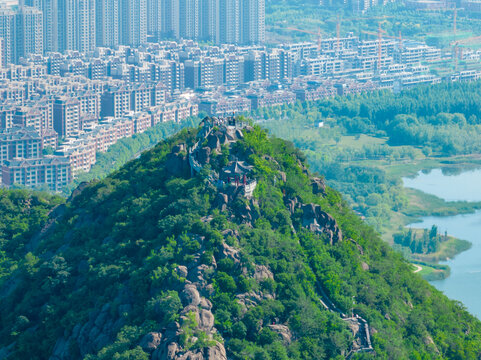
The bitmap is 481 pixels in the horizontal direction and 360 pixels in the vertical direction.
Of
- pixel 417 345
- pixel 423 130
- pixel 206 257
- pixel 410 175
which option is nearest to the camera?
pixel 206 257

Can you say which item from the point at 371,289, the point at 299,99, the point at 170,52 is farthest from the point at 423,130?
the point at 371,289

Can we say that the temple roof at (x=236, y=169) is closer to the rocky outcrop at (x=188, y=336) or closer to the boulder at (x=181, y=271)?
the boulder at (x=181, y=271)

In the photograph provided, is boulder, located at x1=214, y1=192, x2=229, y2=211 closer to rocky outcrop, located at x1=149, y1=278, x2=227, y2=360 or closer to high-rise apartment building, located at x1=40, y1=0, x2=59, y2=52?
rocky outcrop, located at x1=149, y1=278, x2=227, y2=360

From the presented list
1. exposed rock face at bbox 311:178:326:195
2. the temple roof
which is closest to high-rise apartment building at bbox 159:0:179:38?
exposed rock face at bbox 311:178:326:195

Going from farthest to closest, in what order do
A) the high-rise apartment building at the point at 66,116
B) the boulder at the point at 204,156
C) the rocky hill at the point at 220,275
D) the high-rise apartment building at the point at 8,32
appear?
the high-rise apartment building at the point at 8,32 → the high-rise apartment building at the point at 66,116 → the boulder at the point at 204,156 → the rocky hill at the point at 220,275

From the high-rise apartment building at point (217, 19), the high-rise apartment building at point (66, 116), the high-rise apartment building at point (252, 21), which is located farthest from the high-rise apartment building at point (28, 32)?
the high-rise apartment building at point (66, 116)

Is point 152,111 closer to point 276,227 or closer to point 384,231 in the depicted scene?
point 384,231
